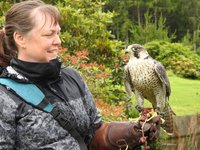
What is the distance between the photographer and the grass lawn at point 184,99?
37.0 ft

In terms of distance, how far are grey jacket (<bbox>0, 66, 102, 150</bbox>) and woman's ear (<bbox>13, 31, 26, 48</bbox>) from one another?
12 centimetres

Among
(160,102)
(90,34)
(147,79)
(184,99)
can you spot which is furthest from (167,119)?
(184,99)

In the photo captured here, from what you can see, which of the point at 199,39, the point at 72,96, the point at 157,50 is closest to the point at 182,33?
the point at 199,39

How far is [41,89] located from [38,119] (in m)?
0.16

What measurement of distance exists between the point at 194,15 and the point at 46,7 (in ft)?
149

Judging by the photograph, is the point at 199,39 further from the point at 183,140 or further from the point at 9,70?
the point at 9,70

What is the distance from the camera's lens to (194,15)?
4628cm

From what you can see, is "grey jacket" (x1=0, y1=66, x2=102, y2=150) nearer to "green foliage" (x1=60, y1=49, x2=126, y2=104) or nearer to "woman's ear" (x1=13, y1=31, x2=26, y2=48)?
"woman's ear" (x1=13, y1=31, x2=26, y2=48)

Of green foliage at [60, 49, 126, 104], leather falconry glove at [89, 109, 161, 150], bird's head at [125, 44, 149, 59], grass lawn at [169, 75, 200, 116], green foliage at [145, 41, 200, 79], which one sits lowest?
green foliage at [145, 41, 200, 79]

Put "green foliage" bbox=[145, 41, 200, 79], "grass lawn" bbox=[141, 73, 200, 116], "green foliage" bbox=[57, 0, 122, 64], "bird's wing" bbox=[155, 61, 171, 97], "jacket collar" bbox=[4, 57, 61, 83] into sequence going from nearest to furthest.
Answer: "jacket collar" bbox=[4, 57, 61, 83]
"bird's wing" bbox=[155, 61, 171, 97]
"green foliage" bbox=[57, 0, 122, 64]
"grass lawn" bbox=[141, 73, 200, 116]
"green foliage" bbox=[145, 41, 200, 79]

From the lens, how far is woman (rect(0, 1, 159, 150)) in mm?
2158

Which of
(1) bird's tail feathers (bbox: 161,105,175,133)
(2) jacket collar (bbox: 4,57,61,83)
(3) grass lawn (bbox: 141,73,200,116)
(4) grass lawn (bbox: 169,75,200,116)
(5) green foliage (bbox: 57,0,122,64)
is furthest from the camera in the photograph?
(4) grass lawn (bbox: 169,75,200,116)

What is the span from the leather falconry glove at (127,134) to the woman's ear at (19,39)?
2.08ft

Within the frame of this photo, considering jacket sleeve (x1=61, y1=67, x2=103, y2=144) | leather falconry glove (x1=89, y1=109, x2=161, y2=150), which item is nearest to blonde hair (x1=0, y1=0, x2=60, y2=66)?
jacket sleeve (x1=61, y1=67, x2=103, y2=144)
